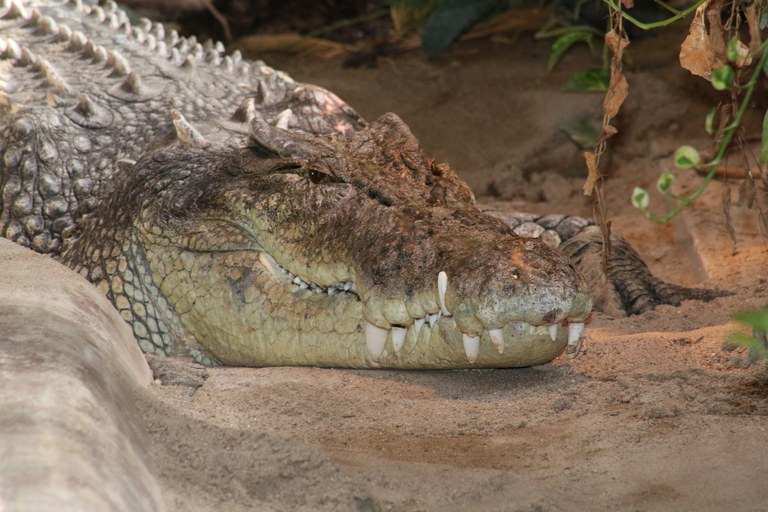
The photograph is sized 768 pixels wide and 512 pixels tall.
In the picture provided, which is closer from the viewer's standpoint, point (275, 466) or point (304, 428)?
point (275, 466)

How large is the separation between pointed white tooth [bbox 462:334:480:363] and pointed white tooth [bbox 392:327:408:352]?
0.74ft

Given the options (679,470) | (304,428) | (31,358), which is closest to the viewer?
(31,358)

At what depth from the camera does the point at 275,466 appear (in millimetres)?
2039

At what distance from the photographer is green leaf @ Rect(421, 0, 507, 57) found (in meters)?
6.88

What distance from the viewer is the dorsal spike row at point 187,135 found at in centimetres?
375

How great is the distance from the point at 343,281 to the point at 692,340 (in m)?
1.18

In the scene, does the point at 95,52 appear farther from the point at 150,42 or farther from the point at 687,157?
the point at 687,157

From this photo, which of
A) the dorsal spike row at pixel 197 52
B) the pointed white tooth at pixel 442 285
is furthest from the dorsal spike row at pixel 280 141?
the dorsal spike row at pixel 197 52

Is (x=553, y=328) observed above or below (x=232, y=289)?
above

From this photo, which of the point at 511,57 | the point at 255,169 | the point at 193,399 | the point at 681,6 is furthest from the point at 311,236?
the point at 681,6

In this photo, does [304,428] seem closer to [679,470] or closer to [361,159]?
[679,470]

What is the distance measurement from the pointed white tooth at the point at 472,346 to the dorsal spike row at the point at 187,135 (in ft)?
5.45

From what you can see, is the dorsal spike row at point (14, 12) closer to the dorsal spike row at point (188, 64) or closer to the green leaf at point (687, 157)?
the dorsal spike row at point (188, 64)

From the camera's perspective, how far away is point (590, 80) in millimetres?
6141
